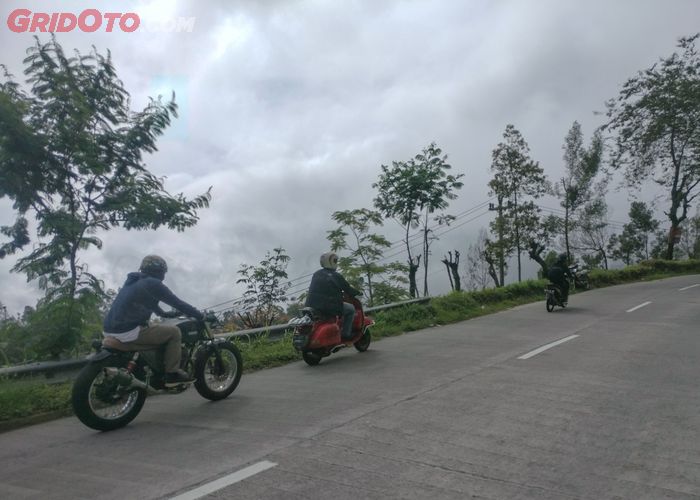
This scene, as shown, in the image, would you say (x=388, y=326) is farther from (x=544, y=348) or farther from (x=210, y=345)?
(x=210, y=345)

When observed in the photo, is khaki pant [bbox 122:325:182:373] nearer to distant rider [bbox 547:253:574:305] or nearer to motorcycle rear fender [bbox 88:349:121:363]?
motorcycle rear fender [bbox 88:349:121:363]

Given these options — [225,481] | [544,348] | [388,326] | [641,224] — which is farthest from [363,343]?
[641,224]

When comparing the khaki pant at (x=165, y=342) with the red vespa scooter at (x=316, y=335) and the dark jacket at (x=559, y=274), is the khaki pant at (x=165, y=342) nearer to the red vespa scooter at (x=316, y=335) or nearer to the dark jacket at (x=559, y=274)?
the red vespa scooter at (x=316, y=335)

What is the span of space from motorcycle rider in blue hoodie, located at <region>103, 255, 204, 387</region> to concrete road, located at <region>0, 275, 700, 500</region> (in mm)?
635

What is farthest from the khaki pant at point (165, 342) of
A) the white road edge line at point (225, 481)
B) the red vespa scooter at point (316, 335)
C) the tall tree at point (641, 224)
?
the tall tree at point (641, 224)

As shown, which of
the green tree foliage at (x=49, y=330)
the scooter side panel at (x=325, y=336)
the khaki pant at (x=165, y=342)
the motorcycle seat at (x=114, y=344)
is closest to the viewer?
the motorcycle seat at (x=114, y=344)

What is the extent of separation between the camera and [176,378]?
257 inches

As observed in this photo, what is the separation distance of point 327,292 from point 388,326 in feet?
13.5

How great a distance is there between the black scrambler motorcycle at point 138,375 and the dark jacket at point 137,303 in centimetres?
21

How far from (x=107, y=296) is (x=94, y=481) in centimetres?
443

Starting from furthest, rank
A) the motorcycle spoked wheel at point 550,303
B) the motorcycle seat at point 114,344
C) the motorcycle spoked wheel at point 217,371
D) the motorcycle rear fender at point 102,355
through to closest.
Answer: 1. the motorcycle spoked wheel at point 550,303
2. the motorcycle spoked wheel at point 217,371
3. the motorcycle seat at point 114,344
4. the motorcycle rear fender at point 102,355

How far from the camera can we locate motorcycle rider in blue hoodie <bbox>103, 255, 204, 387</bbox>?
245 inches

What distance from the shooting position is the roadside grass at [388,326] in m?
6.52

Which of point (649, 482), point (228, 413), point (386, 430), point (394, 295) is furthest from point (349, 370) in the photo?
point (394, 295)
